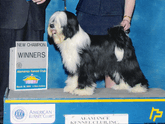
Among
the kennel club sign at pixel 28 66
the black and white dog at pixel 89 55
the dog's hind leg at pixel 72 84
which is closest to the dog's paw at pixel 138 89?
the black and white dog at pixel 89 55

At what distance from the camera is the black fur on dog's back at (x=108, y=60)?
2.36m

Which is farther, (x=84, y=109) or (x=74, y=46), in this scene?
(x=74, y=46)

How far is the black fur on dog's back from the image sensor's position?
2.36 metres

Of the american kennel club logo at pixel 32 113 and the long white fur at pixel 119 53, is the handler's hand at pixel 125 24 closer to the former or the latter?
the long white fur at pixel 119 53

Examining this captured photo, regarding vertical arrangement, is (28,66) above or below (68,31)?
below

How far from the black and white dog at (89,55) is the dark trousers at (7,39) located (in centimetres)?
58

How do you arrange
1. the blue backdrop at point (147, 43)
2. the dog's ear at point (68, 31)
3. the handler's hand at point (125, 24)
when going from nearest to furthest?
the dog's ear at point (68, 31), the handler's hand at point (125, 24), the blue backdrop at point (147, 43)

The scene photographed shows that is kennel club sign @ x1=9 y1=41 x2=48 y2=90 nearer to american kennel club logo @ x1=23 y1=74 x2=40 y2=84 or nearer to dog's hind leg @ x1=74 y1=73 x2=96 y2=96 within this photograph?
american kennel club logo @ x1=23 y1=74 x2=40 y2=84

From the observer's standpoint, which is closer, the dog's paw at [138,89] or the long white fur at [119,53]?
the long white fur at [119,53]

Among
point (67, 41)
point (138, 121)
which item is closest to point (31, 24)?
point (67, 41)

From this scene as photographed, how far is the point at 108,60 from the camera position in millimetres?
2434

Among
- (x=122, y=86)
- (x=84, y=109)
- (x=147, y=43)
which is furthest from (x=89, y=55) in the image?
(x=147, y=43)

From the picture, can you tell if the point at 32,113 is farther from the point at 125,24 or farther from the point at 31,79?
the point at 125,24

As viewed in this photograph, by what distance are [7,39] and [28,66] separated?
420mm
